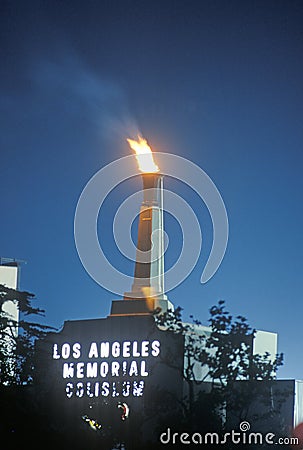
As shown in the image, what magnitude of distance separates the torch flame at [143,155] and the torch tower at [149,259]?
229 millimetres

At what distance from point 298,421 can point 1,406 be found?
729 cm

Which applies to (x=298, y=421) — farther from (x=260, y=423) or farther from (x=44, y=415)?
(x=44, y=415)

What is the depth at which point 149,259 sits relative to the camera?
96.7ft

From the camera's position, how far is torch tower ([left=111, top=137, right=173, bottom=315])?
29156 mm

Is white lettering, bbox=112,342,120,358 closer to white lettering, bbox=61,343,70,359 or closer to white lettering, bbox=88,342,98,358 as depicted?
white lettering, bbox=88,342,98,358

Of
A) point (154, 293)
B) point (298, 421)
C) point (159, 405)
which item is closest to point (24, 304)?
point (154, 293)

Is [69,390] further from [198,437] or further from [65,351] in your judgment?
[198,437]

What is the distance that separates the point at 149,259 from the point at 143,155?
10.2 ft

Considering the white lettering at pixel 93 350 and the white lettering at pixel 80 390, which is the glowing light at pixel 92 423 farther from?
the white lettering at pixel 93 350

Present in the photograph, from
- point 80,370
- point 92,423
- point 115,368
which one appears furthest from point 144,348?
point 80,370

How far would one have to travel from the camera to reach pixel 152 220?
97.0 feet

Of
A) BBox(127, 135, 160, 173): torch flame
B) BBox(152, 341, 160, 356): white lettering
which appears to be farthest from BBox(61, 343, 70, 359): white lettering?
BBox(127, 135, 160, 173): torch flame

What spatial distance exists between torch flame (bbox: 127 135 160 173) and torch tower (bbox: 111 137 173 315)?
0.23 metres

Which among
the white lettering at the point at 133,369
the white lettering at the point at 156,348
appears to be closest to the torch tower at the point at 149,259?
the white lettering at the point at 156,348
